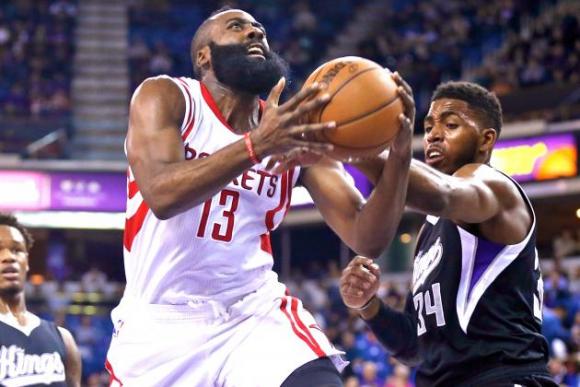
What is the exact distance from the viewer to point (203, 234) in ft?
13.1

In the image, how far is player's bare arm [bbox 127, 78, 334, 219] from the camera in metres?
3.30

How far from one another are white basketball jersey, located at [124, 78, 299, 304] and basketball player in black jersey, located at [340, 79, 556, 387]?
19.8 inches

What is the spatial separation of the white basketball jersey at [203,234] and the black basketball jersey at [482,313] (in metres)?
0.74

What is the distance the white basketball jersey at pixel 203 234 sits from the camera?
3988mm

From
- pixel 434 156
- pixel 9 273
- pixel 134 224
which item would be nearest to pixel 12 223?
pixel 9 273

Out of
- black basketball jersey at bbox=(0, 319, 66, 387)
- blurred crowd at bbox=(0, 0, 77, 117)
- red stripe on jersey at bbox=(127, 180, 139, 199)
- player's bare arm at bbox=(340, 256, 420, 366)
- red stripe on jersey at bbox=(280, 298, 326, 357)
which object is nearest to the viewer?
red stripe on jersey at bbox=(280, 298, 326, 357)

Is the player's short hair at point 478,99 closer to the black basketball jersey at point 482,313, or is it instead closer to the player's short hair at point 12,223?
the black basketball jersey at point 482,313

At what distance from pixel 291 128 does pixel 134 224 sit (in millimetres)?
1089

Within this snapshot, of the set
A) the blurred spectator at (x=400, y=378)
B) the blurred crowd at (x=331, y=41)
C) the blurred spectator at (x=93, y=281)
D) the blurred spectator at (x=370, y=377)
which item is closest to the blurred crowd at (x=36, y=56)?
the blurred crowd at (x=331, y=41)

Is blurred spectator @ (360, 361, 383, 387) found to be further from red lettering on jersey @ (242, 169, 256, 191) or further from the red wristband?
the red wristband

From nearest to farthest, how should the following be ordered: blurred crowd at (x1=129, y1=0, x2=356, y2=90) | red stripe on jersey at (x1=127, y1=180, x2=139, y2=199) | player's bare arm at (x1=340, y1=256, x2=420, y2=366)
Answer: red stripe on jersey at (x1=127, y1=180, x2=139, y2=199) → player's bare arm at (x1=340, y1=256, x2=420, y2=366) → blurred crowd at (x1=129, y1=0, x2=356, y2=90)

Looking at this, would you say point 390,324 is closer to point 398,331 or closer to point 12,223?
point 398,331

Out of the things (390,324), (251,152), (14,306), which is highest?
(251,152)

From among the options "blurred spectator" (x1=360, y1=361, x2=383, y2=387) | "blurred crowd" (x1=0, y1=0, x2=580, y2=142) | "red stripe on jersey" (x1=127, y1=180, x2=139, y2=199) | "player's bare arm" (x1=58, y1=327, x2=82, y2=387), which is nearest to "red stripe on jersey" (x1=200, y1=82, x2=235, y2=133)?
"red stripe on jersey" (x1=127, y1=180, x2=139, y2=199)
